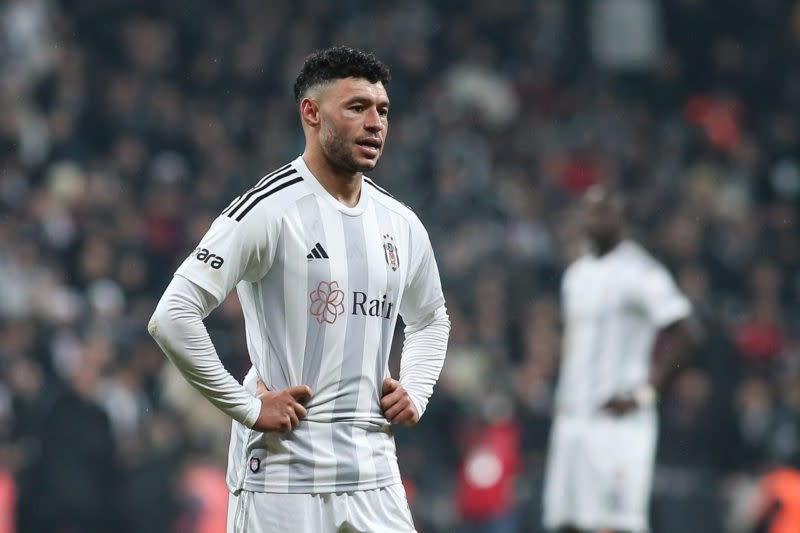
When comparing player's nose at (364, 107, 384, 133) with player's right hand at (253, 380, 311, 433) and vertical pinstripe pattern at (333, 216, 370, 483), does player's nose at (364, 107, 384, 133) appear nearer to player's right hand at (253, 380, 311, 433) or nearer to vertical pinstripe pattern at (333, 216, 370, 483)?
vertical pinstripe pattern at (333, 216, 370, 483)

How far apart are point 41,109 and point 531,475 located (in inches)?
221

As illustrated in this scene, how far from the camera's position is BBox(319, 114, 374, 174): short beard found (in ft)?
12.6

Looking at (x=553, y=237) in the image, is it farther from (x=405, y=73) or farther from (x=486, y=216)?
(x=405, y=73)

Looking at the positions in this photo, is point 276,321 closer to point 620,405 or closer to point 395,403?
point 395,403

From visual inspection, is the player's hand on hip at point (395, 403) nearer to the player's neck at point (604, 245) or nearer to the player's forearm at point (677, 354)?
the player's forearm at point (677, 354)

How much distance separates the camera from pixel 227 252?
3.66 m

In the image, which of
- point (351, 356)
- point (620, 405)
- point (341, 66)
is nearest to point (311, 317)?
point (351, 356)

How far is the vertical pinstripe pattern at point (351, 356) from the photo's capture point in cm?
383

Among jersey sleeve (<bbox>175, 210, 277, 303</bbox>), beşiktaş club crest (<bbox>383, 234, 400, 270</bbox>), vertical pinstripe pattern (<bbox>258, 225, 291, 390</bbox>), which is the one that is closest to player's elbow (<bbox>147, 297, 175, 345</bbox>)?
jersey sleeve (<bbox>175, 210, 277, 303</bbox>)

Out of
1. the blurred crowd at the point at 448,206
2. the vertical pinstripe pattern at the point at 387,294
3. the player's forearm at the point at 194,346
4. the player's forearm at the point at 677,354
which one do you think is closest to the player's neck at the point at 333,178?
the vertical pinstripe pattern at the point at 387,294

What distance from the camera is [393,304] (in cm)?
398

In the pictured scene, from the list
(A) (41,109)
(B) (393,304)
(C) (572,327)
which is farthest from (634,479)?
(A) (41,109)

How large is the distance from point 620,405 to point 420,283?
2.93m

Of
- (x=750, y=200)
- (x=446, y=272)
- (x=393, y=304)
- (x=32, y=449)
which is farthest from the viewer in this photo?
(x=750, y=200)
